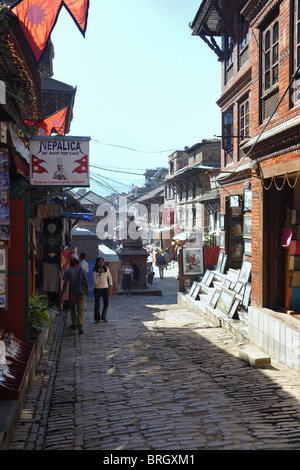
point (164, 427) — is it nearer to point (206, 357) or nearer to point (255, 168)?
point (206, 357)

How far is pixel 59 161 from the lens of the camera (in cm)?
812

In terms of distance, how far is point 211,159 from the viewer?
122ft

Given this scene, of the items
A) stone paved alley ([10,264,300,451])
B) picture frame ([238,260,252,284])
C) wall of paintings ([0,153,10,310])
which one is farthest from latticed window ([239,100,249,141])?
wall of paintings ([0,153,10,310])

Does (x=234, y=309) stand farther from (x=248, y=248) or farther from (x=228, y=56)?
(x=228, y=56)

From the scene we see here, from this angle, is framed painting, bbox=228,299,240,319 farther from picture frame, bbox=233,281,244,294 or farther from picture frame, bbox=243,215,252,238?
picture frame, bbox=243,215,252,238

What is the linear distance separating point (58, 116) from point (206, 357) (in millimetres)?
9083

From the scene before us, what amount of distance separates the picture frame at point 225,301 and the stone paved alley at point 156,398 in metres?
1.68

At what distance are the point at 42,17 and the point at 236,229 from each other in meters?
12.1

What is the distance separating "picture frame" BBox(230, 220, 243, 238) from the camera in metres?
17.7

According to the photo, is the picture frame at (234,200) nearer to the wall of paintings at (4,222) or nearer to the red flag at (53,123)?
the red flag at (53,123)

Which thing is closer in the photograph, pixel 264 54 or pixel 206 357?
pixel 206 357

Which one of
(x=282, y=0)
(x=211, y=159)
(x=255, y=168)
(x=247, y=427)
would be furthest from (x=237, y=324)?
(x=211, y=159)

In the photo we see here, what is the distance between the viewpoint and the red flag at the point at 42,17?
26.5 feet

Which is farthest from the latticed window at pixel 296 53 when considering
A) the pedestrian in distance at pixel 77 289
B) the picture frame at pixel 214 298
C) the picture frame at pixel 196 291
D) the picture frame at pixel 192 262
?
the picture frame at pixel 192 262
